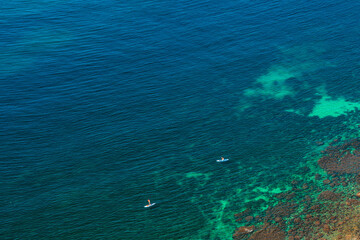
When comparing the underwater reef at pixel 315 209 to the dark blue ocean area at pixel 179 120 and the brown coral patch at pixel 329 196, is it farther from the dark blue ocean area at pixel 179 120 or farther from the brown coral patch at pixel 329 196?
the dark blue ocean area at pixel 179 120

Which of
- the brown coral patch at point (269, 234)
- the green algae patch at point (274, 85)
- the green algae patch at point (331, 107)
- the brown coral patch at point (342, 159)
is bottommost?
the brown coral patch at point (269, 234)

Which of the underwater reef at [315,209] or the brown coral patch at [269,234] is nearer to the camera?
the brown coral patch at [269,234]

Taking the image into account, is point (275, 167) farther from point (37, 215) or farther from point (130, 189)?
point (37, 215)

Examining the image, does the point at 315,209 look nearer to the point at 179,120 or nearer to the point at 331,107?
the point at 331,107

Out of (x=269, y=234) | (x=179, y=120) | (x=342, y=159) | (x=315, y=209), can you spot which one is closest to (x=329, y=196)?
(x=315, y=209)

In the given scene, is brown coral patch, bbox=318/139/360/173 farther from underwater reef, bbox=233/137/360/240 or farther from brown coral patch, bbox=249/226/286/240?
brown coral patch, bbox=249/226/286/240

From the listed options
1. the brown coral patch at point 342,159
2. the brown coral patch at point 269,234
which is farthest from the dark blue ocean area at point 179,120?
the brown coral patch at point 342,159

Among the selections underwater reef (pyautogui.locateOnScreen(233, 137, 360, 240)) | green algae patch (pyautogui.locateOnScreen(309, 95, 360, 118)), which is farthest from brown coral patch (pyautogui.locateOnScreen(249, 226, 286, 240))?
green algae patch (pyautogui.locateOnScreen(309, 95, 360, 118))
